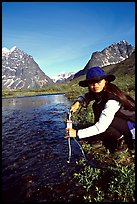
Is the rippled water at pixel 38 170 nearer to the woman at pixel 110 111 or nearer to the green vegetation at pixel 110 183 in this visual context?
the green vegetation at pixel 110 183

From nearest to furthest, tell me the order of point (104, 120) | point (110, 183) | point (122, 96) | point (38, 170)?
1. point (104, 120)
2. point (122, 96)
3. point (110, 183)
4. point (38, 170)

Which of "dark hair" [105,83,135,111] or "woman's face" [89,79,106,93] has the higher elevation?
"woman's face" [89,79,106,93]

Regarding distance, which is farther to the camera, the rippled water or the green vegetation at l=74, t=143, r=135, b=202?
the rippled water

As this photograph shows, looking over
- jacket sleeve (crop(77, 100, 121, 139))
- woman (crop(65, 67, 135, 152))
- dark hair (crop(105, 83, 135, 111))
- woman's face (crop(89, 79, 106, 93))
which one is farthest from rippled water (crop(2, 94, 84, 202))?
woman's face (crop(89, 79, 106, 93))

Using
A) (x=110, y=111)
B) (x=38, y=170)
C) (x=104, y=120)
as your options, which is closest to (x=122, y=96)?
(x=110, y=111)

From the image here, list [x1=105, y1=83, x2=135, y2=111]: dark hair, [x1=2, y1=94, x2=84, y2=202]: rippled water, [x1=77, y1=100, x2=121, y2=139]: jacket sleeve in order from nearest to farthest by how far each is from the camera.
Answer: [x1=77, y1=100, x2=121, y2=139]: jacket sleeve → [x1=105, y1=83, x2=135, y2=111]: dark hair → [x1=2, y1=94, x2=84, y2=202]: rippled water

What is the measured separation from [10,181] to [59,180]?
2.24 m

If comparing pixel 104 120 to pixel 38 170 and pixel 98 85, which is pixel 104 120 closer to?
pixel 98 85

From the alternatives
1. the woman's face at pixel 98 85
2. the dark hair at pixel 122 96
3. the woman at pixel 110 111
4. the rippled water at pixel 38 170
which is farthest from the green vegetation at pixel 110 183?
the woman's face at pixel 98 85

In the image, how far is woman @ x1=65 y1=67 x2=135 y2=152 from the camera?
5409 mm

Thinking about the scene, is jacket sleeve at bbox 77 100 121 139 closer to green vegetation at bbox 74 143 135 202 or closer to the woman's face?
the woman's face

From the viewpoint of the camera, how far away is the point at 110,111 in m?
5.38

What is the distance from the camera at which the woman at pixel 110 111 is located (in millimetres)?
5409

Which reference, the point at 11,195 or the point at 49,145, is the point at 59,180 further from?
the point at 49,145
